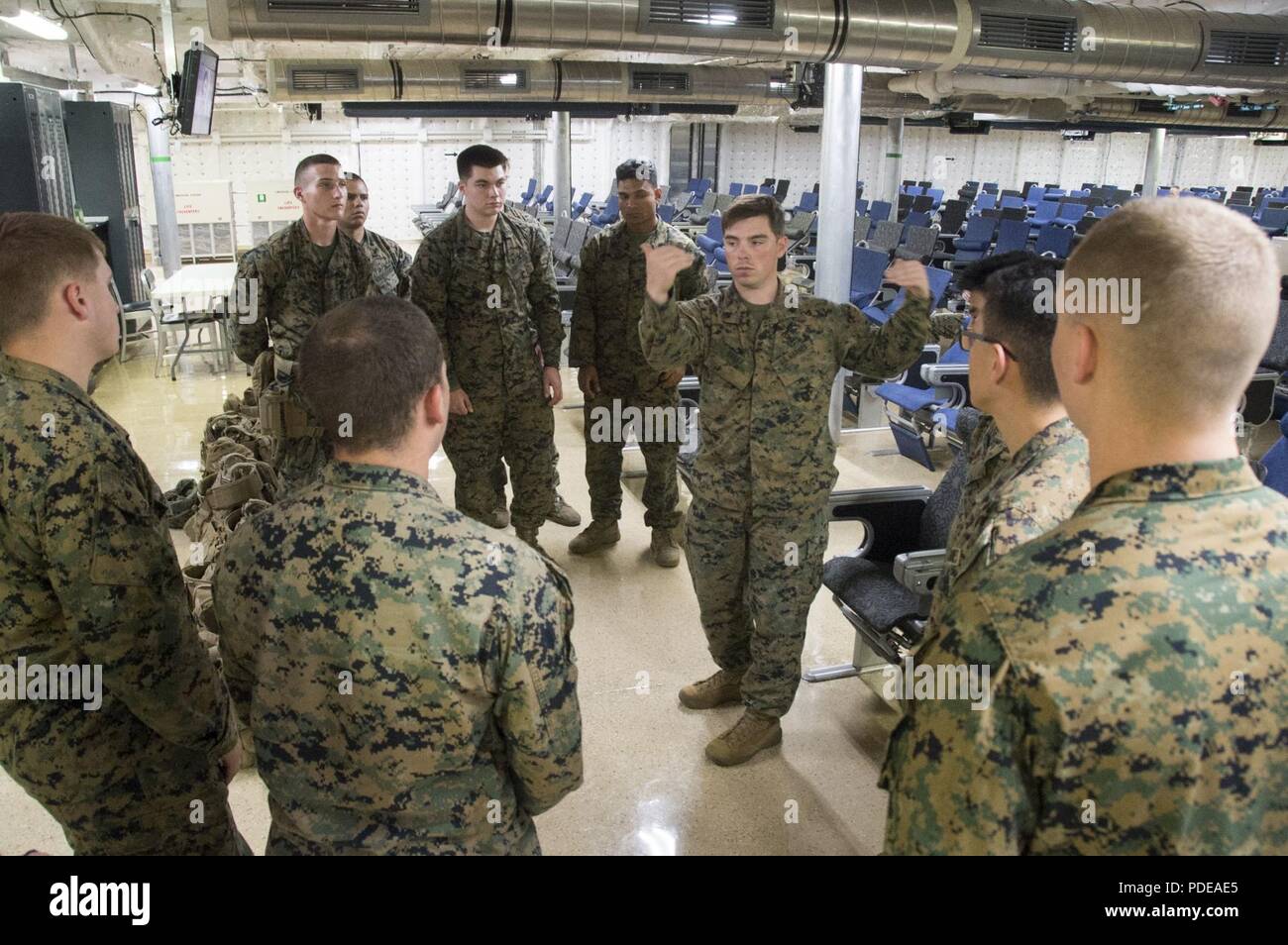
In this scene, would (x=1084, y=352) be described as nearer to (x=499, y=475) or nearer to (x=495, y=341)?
(x=495, y=341)

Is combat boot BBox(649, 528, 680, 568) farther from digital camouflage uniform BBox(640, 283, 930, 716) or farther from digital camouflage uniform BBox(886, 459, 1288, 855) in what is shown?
digital camouflage uniform BBox(886, 459, 1288, 855)

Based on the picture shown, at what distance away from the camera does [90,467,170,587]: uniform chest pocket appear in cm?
140

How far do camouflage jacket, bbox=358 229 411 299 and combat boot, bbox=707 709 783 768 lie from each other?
7.20 ft

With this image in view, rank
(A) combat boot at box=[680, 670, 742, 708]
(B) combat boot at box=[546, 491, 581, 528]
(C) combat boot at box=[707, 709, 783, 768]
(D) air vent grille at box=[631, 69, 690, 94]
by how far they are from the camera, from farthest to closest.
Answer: (D) air vent grille at box=[631, 69, 690, 94]
(B) combat boot at box=[546, 491, 581, 528]
(A) combat boot at box=[680, 670, 742, 708]
(C) combat boot at box=[707, 709, 783, 768]

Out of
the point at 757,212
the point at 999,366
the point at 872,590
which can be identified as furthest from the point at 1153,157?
the point at 999,366

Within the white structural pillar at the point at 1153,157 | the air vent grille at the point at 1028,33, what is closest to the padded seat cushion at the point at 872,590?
the air vent grille at the point at 1028,33

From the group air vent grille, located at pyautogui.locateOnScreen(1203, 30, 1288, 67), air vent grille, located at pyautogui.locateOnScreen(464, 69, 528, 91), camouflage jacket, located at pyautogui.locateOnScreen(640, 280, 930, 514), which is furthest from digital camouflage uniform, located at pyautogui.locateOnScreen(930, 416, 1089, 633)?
air vent grille, located at pyautogui.locateOnScreen(464, 69, 528, 91)

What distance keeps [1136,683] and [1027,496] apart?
69 centimetres

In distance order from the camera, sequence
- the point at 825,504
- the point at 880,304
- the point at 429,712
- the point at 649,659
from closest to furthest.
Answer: the point at 429,712 < the point at 825,504 < the point at 649,659 < the point at 880,304

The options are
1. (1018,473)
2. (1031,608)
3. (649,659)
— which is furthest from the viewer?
(649,659)
